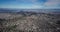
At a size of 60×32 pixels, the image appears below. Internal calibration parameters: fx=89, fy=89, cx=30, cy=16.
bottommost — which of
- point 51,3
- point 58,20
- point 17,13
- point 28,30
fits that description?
point 28,30

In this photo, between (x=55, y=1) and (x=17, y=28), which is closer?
(x=17, y=28)

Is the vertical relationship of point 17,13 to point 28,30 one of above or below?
above

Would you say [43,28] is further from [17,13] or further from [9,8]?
[9,8]

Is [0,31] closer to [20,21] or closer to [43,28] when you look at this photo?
[20,21]

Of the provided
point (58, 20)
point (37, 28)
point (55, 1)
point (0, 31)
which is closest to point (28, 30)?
point (37, 28)

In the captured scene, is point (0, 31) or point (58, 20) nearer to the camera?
point (0, 31)

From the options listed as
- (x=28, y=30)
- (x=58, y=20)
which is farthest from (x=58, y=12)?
(x=28, y=30)
